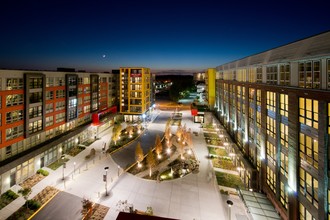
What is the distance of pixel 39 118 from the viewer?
35625 mm

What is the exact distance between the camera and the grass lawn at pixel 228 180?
103 ft

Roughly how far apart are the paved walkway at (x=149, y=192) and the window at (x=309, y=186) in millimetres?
8995

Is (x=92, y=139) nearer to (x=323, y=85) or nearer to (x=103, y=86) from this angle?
(x=103, y=86)

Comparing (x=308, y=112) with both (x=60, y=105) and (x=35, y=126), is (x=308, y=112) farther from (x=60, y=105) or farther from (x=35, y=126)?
(x=60, y=105)

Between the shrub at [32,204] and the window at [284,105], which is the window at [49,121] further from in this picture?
the window at [284,105]

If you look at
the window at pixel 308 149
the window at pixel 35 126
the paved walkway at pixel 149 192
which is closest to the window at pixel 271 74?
the window at pixel 308 149

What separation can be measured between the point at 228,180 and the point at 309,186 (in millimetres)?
16486

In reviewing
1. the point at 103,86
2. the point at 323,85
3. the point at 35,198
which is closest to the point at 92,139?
the point at 103,86

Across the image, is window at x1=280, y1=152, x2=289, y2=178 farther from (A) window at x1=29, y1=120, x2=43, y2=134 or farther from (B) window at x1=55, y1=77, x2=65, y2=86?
(B) window at x1=55, y1=77, x2=65, y2=86

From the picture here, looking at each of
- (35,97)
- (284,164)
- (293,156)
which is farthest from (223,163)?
(35,97)

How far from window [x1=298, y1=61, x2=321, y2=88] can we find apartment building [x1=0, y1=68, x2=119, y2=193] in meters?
37.9

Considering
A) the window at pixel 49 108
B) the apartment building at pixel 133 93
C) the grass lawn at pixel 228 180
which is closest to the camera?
the grass lawn at pixel 228 180

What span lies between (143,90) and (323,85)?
61.8 m

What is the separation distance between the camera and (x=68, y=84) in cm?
4369
